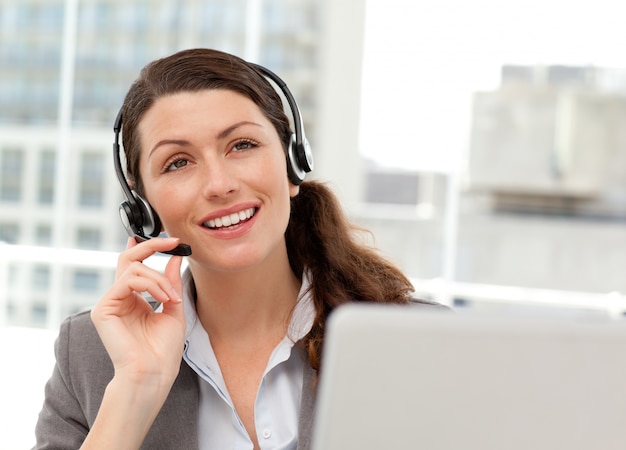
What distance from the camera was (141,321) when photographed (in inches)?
51.9

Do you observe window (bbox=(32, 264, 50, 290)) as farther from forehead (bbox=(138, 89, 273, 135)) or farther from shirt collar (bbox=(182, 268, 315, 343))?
forehead (bbox=(138, 89, 273, 135))

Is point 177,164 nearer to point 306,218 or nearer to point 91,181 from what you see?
point 306,218

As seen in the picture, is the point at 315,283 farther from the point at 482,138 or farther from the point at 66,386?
the point at 482,138

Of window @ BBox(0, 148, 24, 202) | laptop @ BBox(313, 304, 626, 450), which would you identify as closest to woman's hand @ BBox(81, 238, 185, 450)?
laptop @ BBox(313, 304, 626, 450)

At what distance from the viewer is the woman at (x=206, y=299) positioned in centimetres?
128

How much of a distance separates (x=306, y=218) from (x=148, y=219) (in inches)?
13.2

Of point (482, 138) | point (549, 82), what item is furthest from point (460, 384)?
point (549, 82)

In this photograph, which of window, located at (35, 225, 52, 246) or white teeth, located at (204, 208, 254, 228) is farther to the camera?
window, located at (35, 225, 52, 246)

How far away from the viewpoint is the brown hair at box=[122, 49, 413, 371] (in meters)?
1.38

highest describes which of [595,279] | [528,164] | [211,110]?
[211,110]

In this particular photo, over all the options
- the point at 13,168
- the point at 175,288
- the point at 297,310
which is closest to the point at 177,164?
the point at 175,288

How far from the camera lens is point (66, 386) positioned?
139 centimetres

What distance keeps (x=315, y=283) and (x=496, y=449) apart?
908 mm

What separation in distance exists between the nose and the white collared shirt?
28cm
